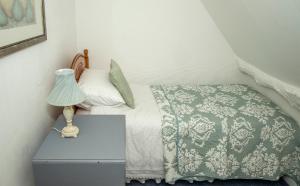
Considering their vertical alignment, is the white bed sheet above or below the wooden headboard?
below

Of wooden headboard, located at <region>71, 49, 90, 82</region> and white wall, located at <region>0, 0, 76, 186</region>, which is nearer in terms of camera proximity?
white wall, located at <region>0, 0, 76, 186</region>

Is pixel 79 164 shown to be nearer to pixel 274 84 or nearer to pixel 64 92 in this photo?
pixel 64 92

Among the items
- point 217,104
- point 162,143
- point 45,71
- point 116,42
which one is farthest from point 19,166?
point 116,42

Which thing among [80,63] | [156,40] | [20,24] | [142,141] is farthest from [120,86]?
[156,40]

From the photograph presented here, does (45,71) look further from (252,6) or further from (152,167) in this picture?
(252,6)

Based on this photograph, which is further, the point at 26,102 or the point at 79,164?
the point at 26,102

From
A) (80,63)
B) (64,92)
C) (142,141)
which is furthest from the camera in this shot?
(80,63)

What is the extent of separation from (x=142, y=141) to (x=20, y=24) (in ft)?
3.56

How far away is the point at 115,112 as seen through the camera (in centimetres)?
190

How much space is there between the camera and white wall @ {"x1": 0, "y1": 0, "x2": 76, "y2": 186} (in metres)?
1.12

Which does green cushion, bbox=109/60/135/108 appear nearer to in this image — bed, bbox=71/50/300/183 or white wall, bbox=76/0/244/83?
bed, bbox=71/50/300/183

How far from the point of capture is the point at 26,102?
1325 millimetres

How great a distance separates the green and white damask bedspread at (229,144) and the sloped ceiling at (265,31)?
1.38ft

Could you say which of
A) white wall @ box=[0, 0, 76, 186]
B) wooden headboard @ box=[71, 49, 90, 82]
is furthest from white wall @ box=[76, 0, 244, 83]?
white wall @ box=[0, 0, 76, 186]
